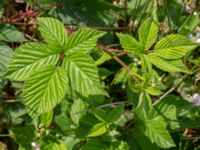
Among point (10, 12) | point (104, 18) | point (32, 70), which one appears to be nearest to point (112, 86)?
point (104, 18)

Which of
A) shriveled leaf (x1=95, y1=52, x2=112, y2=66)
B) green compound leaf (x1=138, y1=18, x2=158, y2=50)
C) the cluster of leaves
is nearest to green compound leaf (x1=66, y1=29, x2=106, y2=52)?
the cluster of leaves

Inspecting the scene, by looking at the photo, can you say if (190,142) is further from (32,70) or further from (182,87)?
(32,70)

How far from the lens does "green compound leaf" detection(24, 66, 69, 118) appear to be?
1.03 metres

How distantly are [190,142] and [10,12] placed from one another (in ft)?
2.76

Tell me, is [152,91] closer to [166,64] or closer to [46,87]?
[166,64]

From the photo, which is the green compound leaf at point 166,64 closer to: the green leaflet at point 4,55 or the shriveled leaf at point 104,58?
the shriveled leaf at point 104,58

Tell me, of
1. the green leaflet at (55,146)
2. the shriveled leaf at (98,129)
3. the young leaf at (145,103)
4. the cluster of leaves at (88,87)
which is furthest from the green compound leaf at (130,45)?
the green leaflet at (55,146)

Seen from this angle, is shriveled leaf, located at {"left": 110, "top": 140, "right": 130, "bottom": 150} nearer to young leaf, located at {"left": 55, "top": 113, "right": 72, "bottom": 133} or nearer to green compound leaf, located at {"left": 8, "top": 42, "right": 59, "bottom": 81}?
young leaf, located at {"left": 55, "top": 113, "right": 72, "bottom": 133}

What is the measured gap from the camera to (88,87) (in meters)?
1.05

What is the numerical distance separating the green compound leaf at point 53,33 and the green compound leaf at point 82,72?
0.05m

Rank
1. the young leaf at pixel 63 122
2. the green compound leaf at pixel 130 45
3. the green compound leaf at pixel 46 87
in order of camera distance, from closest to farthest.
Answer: the green compound leaf at pixel 46 87 < the green compound leaf at pixel 130 45 < the young leaf at pixel 63 122

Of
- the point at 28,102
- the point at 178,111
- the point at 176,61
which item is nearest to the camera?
the point at 28,102

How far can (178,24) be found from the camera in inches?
66.3

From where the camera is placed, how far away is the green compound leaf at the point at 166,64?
1.12 m
